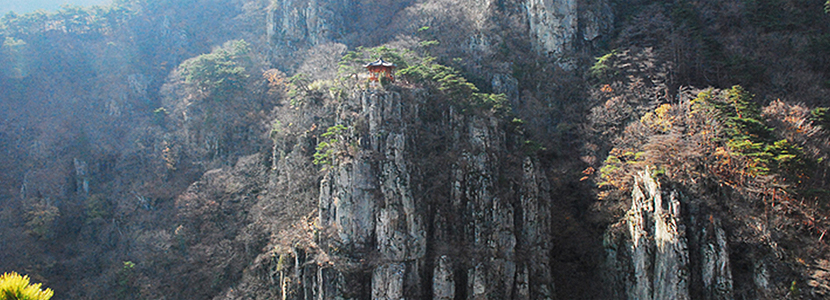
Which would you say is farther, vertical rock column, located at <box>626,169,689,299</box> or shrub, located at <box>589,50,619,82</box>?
shrub, located at <box>589,50,619,82</box>

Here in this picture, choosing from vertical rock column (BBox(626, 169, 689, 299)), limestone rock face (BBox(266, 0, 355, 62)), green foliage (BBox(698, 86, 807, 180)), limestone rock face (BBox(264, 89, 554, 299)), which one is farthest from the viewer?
limestone rock face (BBox(266, 0, 355, 62))

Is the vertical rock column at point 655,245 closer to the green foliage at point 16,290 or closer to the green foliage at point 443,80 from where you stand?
the green foliage at point 443,80

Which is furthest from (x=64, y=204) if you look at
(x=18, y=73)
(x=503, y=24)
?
(x=503, y=24)

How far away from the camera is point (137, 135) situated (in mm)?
48812

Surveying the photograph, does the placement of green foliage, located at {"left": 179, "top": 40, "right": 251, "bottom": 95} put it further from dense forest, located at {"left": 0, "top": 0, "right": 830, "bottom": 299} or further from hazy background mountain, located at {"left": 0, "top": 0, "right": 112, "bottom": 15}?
hazy background mountain, located at {"left": 0, "top": 0, "right": 112, "bottom": 15}

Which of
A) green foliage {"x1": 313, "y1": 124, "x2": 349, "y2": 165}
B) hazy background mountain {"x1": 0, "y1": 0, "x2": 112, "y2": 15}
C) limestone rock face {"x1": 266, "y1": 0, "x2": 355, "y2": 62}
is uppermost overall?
hazy background mountain {"x1": 0, "y1": 0, "x2": 112, "y2": 15}

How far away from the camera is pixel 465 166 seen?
102ft

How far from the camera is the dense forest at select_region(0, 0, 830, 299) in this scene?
79.2 feet

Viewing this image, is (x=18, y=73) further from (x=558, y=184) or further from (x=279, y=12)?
(x=558, y=184)

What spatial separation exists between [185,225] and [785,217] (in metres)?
38.3

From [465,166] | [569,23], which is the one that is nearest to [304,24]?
[569,23]

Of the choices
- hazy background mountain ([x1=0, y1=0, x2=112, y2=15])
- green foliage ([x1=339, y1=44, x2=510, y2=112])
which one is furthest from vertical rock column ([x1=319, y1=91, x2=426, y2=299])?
hazy background mountain ([x1=0, y1=0, x2=112, y2=15])

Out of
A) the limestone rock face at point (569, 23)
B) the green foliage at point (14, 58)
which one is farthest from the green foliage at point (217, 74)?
the limestone rock face at point (569, 23)

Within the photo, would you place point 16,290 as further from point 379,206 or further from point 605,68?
point 605,68
